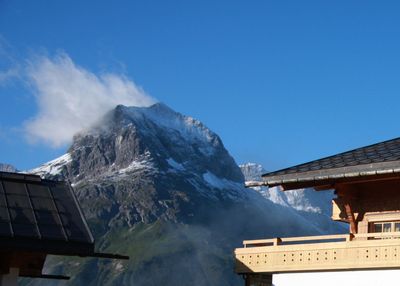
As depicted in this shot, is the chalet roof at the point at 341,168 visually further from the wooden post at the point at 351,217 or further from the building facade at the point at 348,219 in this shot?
the wooden post at the point at 351,217

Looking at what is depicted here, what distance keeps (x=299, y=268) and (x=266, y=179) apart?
275cm

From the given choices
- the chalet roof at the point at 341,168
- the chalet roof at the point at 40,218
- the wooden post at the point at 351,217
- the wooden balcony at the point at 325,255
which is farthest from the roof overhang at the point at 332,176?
the chalet roof at the point at 40,218

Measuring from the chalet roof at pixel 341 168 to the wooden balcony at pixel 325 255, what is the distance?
5.38 feet

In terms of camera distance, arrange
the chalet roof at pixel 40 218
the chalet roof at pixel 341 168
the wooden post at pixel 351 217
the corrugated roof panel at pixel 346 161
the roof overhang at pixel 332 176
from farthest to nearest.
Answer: the wooden post at pixel 351 217 → the corrugated roof panel at pixel 346 161 → the chalet roof at pixel 341 168 → the roof overhang at pixel 332 176 → the chalet roof at pixel 40 218

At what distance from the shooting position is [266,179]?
72.8 feet

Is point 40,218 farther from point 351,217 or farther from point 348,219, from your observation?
point 348,219

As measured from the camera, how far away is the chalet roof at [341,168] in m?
20.1

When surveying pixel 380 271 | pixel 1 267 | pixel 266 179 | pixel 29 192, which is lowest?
pixel 380 271

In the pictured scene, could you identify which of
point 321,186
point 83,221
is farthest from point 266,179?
point 83,221

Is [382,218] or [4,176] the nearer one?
[4,176]

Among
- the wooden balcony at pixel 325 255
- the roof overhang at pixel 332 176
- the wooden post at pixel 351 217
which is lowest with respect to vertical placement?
the wooden balcony at pixel 325 255

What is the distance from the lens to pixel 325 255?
68.4 ft

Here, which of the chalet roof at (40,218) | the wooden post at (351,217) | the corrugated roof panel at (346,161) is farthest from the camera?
the wooden post at (351,217)

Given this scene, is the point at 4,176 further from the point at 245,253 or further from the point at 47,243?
the point at 245,253
